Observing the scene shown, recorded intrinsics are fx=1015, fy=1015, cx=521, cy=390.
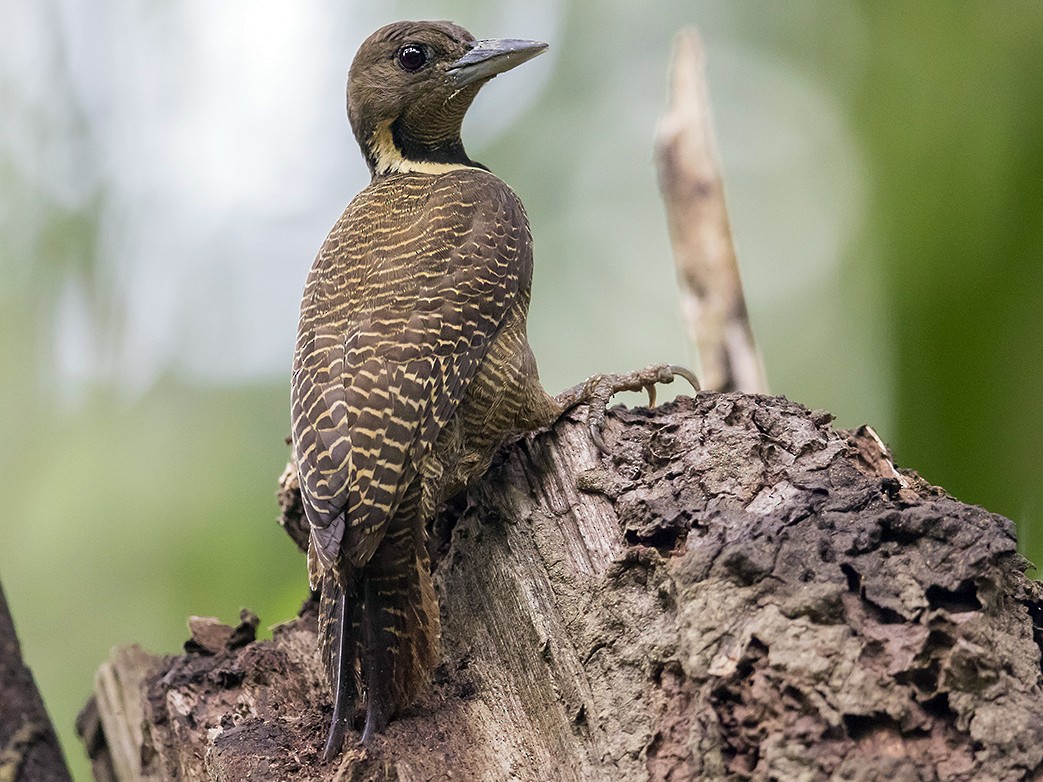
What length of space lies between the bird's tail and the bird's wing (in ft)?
0.58

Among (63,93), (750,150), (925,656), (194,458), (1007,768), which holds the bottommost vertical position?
(1007,768)

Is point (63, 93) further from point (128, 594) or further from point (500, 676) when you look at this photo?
point (500, 676)

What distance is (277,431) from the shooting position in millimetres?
8180

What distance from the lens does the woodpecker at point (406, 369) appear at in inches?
137

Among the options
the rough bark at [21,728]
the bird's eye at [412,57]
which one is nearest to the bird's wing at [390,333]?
the bird's eye at [412,57]

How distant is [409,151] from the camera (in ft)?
17.4

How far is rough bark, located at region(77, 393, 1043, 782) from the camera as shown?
2.46 m

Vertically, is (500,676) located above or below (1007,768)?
above

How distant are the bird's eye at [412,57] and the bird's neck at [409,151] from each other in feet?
0.96

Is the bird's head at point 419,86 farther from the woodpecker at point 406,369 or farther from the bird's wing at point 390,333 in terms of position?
the bird's wing at point 390,333

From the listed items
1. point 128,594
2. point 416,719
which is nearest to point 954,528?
point 416,719

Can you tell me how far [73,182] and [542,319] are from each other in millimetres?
4667

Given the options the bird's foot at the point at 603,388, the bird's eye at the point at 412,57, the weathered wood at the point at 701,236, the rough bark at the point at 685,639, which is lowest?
the rough bark at the point at 685,639

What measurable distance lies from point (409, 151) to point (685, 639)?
3375mm
